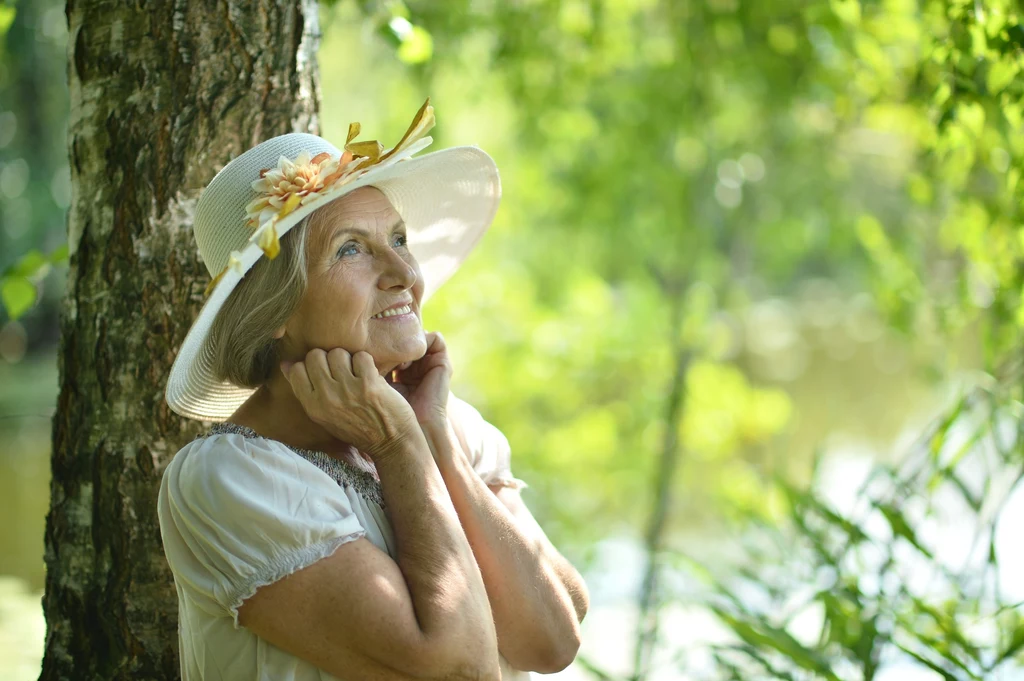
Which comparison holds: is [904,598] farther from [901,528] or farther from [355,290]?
[355,290]

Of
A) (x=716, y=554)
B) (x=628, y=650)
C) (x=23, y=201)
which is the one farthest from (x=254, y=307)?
(x=23, y=201)

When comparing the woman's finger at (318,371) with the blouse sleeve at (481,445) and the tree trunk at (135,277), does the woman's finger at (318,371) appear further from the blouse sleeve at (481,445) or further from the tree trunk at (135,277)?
the tree trunk at (135,277)

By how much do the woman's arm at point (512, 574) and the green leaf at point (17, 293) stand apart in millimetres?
1433

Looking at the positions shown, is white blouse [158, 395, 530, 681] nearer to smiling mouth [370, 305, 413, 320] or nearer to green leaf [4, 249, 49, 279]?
smiling mouth [370, 305, 413, 320]

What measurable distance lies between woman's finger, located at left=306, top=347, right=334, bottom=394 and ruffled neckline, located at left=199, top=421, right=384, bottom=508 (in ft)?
0.44

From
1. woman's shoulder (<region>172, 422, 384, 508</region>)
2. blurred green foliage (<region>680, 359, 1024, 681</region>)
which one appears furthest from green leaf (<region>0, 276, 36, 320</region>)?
blurred green foliage (<region>680, 359, 1024, 681</region>)

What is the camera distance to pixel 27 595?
466 centimetres

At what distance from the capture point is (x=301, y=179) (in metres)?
1.82

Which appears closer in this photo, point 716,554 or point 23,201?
point 716,554

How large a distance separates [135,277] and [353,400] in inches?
29.5

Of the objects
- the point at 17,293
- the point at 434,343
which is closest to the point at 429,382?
the point at 434,343

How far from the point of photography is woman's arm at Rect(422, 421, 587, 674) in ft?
6.28

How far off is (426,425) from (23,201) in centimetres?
1309

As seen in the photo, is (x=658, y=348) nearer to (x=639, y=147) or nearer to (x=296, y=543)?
(x=639, y=147)
